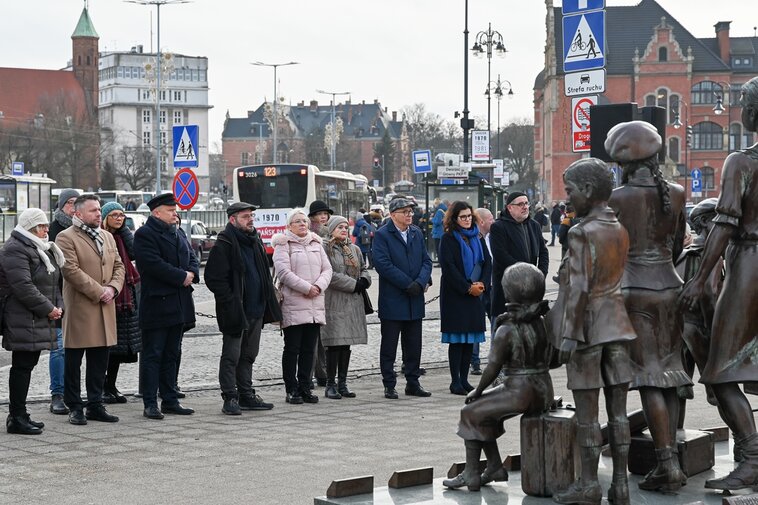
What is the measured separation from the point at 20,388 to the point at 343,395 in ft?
11.4

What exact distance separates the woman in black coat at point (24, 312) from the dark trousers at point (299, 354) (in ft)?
8.18

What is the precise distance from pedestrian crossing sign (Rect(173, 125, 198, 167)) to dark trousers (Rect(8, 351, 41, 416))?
1209 cm

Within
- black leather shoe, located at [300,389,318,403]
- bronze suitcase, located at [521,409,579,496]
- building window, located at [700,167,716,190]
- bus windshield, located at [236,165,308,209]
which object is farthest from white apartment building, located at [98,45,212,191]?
bronze suitcase, located at [521,409,579,496]

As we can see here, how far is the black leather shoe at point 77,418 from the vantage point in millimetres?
10773

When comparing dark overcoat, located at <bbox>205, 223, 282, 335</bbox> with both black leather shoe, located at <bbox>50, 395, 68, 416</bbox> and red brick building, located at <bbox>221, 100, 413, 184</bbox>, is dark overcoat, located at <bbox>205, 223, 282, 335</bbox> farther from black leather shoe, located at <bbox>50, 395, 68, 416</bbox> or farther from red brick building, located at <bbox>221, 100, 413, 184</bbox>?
red brick building, located at <bbox>221, 100, 413, 184</bbox>

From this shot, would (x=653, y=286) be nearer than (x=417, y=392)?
Yes

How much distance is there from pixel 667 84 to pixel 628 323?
101803mm

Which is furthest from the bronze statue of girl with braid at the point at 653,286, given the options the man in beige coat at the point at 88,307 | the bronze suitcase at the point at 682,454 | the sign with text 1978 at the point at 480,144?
the sign with text 1978 at the point at 480,144

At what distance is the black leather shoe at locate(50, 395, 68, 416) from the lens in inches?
451

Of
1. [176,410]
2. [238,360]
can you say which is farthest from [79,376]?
[238,360]

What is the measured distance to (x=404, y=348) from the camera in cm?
1299

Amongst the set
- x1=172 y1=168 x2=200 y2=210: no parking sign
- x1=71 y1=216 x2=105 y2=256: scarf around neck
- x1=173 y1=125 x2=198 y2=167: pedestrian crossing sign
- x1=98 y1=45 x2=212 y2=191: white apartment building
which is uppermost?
x1=98 y1=45 x2=212 y2=191: white apartment building

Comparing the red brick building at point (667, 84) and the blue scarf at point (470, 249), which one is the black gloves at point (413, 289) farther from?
the red brick building at point (667, 84)

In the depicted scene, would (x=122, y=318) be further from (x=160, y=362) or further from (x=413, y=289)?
(x=413, y=289)
